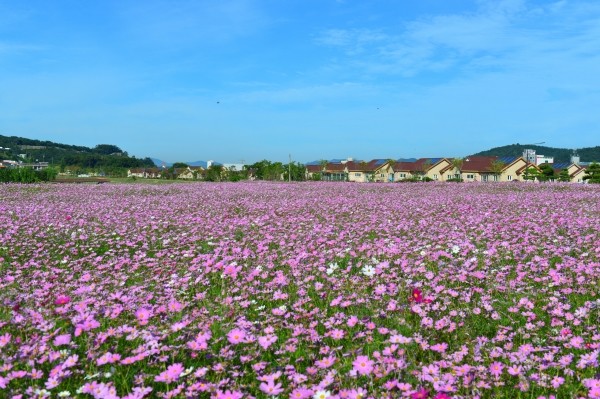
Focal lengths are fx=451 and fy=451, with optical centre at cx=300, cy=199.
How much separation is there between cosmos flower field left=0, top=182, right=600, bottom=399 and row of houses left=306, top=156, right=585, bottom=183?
67815 millimetres

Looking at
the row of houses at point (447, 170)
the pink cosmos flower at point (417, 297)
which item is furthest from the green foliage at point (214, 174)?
the pink cosmos flower at point (417, 297)

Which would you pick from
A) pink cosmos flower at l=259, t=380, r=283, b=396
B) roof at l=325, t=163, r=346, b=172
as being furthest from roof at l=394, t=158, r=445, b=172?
pink cosmos flower at l=259, t=380, r=283, b=396

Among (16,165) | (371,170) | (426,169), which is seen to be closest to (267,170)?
(426,169)

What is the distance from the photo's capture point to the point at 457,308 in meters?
4.16

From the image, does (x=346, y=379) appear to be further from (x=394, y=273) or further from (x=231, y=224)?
(x=231, y=224)

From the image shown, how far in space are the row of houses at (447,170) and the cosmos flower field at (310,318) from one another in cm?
6782

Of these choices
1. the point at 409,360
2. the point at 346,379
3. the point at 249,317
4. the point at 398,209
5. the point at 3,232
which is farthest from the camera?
the point at 398,209

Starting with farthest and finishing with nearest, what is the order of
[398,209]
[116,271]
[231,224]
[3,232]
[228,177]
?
[228,177] < [398,209] < [231,224] < [3,232] < [116,271]

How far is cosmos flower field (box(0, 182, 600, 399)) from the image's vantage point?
2689mm

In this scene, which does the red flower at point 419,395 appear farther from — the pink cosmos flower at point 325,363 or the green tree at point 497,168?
the green tree at point 497,168

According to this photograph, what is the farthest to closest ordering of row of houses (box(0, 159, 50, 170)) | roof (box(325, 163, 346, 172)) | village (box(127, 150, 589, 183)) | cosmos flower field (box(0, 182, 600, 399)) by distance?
roof (box(325, 163, 346, 172)) → village (box(127, 150, 589, 183)) → row of houses (box(0, 159, 50, 170)) → cosmos flower field (box(0, 182, 600, 399))

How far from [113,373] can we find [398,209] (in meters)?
10.9

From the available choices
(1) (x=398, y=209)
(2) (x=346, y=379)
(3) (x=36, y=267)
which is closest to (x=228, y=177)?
(1) (x=398, y=209)

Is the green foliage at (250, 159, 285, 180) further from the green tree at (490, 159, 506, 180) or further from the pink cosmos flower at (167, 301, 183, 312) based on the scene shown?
the pink cosmos flower at (167, 301, 183, 312)
